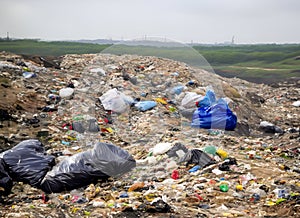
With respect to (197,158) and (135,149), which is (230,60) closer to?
(135,149)

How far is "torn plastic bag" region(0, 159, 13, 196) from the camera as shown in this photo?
3330 mm

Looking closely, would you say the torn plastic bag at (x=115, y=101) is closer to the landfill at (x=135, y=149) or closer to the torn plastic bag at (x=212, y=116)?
the landfill at (x=135, y=149)

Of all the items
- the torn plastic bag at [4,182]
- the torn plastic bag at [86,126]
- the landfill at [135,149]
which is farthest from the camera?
the torn plastic bag at [86,126]

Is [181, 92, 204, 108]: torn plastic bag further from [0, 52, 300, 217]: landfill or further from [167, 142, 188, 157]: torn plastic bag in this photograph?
[167, 142, 188, 157]: torn plastic bag

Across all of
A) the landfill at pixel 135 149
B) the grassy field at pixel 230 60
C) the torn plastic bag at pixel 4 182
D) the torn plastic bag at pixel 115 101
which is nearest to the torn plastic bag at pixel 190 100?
the landfill at pixel 135 149

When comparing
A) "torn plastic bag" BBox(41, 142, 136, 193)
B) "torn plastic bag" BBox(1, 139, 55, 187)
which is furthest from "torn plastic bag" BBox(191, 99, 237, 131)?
"torn plastic bag" BBox(1, 139, 55, 187)

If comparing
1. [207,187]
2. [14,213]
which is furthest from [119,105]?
[14,213]

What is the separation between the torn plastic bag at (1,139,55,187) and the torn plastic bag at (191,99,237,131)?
228 centimetres

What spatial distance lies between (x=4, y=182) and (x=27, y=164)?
353 millimetres

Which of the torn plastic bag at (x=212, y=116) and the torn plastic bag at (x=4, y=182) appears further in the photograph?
the torn plastic bag at (x=212, y=116)

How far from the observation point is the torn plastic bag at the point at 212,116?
495 cm

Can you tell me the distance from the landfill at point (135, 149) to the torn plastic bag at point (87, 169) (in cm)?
1

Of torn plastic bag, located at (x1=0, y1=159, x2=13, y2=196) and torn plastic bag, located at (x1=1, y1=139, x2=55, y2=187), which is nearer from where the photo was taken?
torn plastic bag, located at (x1=0, y1=159, x2=13, y2=196)

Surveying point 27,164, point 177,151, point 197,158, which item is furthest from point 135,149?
point 27,164
